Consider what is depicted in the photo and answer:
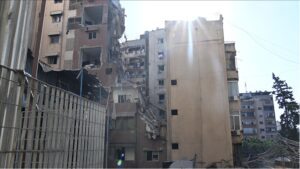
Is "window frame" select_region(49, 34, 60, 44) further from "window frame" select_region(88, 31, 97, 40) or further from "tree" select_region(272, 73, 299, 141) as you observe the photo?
"tree" select_region(272, 73, 299, 141)

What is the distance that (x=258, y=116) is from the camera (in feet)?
209

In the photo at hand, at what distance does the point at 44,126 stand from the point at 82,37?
86.0 ft

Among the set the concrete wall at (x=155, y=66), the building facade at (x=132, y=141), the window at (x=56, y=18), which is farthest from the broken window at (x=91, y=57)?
the concrete wall at (x=155, y=66)

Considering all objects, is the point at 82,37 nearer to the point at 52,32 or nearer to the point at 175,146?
the point at 52,32

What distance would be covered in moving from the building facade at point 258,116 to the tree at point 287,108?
26.2 m

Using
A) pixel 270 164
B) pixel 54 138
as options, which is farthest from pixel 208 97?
pixel 54 138

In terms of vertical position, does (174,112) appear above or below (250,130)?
below

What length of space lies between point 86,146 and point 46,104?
1.70 metres

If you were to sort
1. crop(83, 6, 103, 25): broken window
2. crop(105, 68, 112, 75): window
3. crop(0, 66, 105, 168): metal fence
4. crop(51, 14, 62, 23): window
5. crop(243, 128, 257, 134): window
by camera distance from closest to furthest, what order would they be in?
crop(0, 66, 105, 168): metal fence < crop(105, 68, 112, 75): window < crop(83, 6, 103, 25): broken window < crop(51, 14, 62, 23): window < crop(243, 128, 257, 134): window

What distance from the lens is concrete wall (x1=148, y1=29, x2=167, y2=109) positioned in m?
38.8

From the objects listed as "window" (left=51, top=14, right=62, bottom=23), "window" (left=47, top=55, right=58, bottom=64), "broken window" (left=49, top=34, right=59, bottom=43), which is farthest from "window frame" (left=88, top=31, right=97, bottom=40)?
"window" (left=51, top=14, right=62, bottom=23)

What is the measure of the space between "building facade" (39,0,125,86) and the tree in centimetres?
2207

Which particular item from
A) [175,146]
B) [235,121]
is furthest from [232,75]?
[175,146]

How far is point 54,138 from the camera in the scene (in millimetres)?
4133
